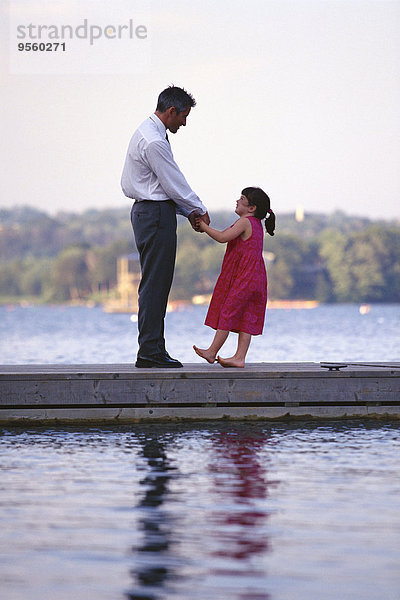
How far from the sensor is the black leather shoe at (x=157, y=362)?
8927 millimetres

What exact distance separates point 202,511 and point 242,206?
12.9 ft

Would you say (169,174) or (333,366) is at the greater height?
(169,174)

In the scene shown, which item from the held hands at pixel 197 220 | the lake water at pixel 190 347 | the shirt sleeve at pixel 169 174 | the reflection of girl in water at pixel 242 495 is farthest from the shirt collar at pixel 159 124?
the lake water at pixel 190 347

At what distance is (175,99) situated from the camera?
28.4 feet

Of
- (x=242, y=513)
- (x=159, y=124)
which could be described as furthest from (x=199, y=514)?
(x=159, y=124)

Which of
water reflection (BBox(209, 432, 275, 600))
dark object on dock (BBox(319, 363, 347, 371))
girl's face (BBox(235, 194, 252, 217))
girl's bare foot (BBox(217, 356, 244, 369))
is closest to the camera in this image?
water reflection (BBox(209, 432, 275, 600))

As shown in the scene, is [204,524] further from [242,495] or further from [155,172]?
[155,172]

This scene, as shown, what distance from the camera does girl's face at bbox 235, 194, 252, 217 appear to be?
9.13m

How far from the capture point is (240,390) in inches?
338

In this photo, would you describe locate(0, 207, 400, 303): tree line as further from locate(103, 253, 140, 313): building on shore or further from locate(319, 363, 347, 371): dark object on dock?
locate(319, 363, 347, 371): dark object on dock

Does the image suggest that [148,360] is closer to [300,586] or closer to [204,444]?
[204,444]

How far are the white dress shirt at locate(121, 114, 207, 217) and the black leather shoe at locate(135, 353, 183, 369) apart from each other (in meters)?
1.09

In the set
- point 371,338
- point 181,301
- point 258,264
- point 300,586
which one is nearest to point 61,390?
point 258,264

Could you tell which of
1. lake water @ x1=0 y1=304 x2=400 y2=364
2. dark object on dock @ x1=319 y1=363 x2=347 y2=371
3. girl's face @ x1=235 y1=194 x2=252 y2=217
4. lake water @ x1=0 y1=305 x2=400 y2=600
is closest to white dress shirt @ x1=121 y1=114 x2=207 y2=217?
girl's face @ x1=235 y1=194 x2=252 y2=217
